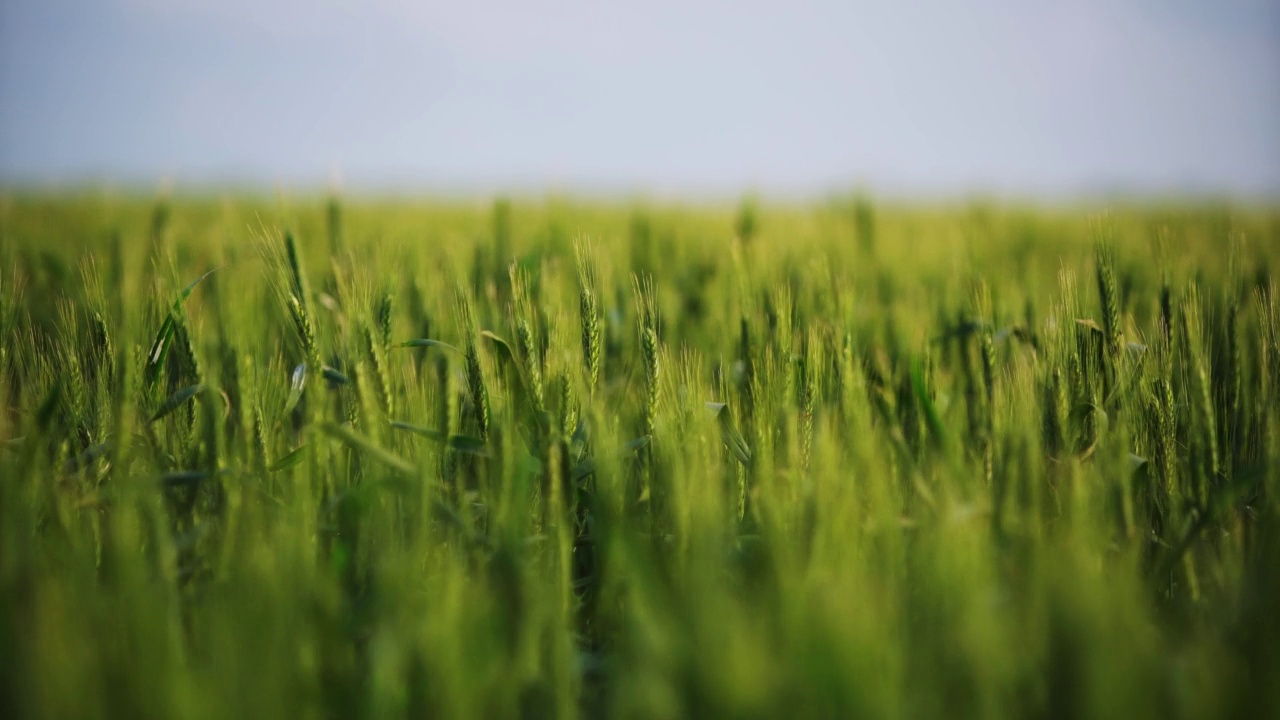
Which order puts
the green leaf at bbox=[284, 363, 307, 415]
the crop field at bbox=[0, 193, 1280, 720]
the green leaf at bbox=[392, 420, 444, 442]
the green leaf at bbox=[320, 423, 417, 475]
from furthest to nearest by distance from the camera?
the green leaf at bbox=[284, 363, 307, 415] < the green leaf at bbox=[392, 420, 444, 442] < the green leaf at bbox=[320, 423, 417, 475] < the crop field at bbox=[0, 193, 1280, 720]

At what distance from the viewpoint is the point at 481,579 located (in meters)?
1.19

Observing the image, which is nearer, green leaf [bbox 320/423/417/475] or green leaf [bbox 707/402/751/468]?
green leaf [bbox 320/423/417/475]

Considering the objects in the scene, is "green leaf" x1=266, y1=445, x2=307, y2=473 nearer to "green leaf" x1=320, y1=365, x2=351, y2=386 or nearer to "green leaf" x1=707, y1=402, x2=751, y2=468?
"green leaf" x1=320, y1=365, x2=351, y2=386

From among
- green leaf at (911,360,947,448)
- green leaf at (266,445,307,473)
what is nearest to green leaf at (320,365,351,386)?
green leaf at (266,445,307,473)

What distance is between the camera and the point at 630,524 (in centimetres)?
115

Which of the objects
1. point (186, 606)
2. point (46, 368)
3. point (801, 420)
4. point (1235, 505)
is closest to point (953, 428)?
point (801, 420)

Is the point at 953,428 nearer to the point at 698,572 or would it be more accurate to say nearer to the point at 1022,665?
the point at 1022,665

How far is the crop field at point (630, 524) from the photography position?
87 cm

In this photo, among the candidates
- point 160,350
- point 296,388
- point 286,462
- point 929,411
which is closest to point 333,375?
point 296,388

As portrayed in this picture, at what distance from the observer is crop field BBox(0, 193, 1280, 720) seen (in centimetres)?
87

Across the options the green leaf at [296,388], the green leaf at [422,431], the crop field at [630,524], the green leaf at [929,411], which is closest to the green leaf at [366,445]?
the crop field at [630,524]

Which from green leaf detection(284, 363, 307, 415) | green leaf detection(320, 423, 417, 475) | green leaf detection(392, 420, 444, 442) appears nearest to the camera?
green leaf detection(320, 423, 417, 475)

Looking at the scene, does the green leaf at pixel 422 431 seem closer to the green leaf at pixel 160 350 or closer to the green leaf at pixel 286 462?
the green leaf at pixel 286 462

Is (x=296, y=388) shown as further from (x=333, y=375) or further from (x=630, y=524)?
(x=630, y=524)
